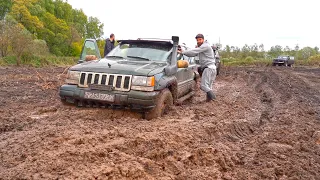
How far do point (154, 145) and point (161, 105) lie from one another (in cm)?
180

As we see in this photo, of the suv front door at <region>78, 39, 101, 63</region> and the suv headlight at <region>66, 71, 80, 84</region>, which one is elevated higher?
the suv front door at <region>78, 39, 101, 63</region>

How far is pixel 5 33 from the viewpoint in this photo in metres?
25.7

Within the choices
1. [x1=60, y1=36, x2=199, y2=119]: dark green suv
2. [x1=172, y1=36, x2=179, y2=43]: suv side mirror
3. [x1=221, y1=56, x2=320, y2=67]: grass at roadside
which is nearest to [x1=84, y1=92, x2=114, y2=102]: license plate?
[x1=60, y1=36, x2=199, y2=119]: dark green suv

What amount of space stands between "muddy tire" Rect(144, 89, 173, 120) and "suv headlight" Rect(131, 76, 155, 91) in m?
0.33

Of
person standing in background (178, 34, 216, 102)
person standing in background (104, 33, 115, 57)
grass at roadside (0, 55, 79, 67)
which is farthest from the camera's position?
grass at roadside (0, 55, 79, 67)

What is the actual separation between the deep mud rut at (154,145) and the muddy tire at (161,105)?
16 cm

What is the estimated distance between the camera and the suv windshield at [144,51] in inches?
279

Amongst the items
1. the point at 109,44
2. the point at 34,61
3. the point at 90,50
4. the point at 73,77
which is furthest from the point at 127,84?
the point at 34,61

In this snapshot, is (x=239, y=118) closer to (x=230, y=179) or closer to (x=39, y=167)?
(x=230, y=179)

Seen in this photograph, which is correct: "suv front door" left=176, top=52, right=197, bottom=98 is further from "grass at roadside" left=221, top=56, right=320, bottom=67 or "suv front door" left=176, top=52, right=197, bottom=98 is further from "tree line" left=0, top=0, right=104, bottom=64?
"grass at roadside" left=221, top=56, right=320, bottom=67

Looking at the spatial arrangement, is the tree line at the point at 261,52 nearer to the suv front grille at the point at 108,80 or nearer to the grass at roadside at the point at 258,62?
the grass at roadside at the point at 258,62

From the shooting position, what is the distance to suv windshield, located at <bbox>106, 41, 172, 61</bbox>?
709cm

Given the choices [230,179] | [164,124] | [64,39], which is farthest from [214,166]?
[64,39]

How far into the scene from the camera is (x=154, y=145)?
14.2ft
